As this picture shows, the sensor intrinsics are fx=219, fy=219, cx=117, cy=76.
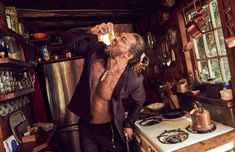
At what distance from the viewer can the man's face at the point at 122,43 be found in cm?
237

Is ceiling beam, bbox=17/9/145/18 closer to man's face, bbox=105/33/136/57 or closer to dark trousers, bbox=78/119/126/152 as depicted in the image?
man's face, bbox=105/33/136/57

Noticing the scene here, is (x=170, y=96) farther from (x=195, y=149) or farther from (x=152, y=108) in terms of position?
(x=195, y=149)

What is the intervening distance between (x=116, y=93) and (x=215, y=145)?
1114 millimetres

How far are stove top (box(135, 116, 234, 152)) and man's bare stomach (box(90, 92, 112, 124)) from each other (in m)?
0.39

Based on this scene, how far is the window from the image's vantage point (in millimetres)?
A: 2311

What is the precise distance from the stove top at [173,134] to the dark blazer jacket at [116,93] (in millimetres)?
228

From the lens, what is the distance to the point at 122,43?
7.81ft

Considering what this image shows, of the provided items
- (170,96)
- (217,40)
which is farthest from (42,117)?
(217,40)

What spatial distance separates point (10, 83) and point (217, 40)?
2325 mm

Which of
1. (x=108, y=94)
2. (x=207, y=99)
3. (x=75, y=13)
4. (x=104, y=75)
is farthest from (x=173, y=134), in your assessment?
(x=75, y=13)

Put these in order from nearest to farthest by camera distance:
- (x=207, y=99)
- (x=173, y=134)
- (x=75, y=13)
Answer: (x=173, y=134), (x=207, y=99), (x=75, y=13)

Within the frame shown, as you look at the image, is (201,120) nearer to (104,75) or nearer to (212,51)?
(212,51)

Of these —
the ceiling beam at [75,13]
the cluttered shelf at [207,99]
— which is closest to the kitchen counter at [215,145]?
the cluttered shelf at [207,99]

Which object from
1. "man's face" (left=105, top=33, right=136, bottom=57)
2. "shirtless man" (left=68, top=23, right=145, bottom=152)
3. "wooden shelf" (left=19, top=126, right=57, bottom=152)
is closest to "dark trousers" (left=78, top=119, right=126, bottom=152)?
"shirtless man" (left=68, top=23, right=145, bottom=152)
